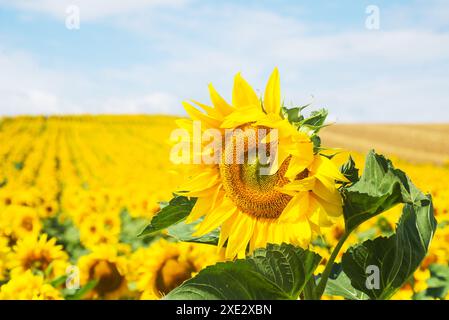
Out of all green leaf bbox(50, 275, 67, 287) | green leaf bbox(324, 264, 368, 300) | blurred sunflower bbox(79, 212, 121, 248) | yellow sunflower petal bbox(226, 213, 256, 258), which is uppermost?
yellow sunflower petal bbox(226, 213, 256, 258)

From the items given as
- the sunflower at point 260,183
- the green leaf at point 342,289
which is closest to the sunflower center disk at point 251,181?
the sunflower at point 260,183

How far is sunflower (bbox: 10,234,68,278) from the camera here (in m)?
2.92

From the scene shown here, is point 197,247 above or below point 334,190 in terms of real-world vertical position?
below

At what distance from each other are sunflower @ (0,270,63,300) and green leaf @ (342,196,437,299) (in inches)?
48.4

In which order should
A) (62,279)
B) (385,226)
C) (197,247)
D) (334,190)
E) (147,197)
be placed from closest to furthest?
(334,190) → (62,279) → (197,247) → (385,226) → (147,197)

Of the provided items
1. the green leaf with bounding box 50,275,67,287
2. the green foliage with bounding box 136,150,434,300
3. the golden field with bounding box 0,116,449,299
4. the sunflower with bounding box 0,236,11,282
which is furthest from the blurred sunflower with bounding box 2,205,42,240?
the green foliage with bounding box 136,150,434,300

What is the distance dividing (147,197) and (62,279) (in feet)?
9.88

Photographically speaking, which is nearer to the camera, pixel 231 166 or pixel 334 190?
pixel 334 190

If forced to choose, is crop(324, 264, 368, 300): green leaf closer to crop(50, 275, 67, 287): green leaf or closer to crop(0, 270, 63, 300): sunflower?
crop(0, 270, 63, 300): sunflower

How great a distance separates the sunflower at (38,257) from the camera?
9.58 feet
